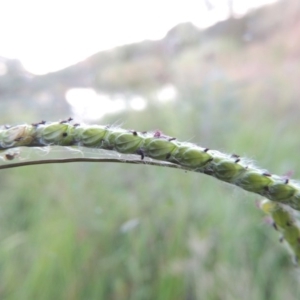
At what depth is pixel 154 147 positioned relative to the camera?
0.74ft

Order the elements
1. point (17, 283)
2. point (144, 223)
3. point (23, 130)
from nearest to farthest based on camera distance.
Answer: point (23, 130) → point (17, 283) → point (144, 223)

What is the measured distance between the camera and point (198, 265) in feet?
3.41

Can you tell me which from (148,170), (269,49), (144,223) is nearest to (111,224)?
(144,223)

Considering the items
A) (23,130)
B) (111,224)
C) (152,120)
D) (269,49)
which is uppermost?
(23,130)

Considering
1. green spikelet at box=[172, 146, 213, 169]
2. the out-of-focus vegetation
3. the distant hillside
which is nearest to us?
green spikelet at box=[172, 146, 213, 169]

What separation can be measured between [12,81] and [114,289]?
29.5 inches

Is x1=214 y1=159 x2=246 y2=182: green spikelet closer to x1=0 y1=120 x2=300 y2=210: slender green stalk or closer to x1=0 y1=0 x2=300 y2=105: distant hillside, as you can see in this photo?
x1=0 y1=120 x2=300 y2=210: slender green stalk

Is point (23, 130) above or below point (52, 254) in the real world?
above

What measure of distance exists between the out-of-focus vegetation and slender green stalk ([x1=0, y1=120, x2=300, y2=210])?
0.58 m

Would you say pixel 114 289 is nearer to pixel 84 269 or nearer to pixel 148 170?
pixel 84 269

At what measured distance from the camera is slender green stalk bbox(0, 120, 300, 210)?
23 cm

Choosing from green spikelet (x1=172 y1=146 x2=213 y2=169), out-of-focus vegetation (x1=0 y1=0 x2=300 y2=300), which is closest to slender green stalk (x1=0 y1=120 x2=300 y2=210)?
green spikelet (x1=172 y1=146 x2=213 y2=169)

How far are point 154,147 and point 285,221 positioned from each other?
0.12m

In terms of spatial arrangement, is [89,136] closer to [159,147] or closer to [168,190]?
[159,147]
